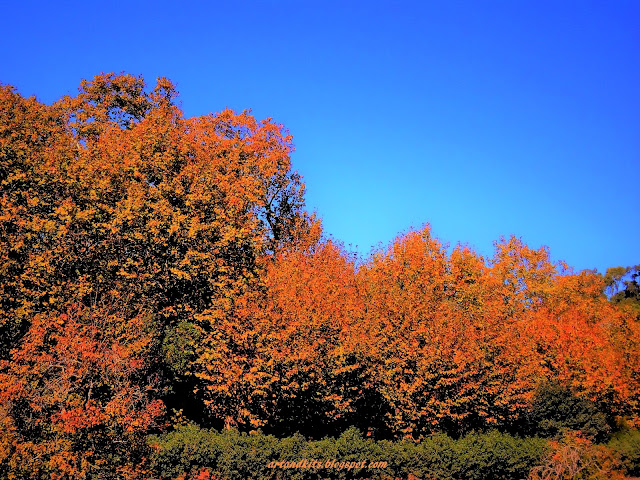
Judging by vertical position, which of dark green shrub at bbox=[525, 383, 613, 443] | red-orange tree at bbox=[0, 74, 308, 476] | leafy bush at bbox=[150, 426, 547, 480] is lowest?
leafy bush at bbox=[150, 426, 547, 480]

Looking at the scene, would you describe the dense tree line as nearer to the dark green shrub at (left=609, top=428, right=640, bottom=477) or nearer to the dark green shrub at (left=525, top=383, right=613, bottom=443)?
the dark green shrub at (left=525, top=383, right=613, bottom=443)

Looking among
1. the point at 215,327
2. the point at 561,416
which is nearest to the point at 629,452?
the point at 561,416

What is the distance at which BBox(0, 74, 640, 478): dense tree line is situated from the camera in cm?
2258

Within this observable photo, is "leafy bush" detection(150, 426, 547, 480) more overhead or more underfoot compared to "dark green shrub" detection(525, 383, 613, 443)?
more underfoot

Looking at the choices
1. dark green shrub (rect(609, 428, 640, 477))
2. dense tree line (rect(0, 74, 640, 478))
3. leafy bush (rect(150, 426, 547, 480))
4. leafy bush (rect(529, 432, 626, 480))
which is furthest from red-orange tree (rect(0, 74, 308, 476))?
dark green shrub (rect(609, 428, 640, 477))

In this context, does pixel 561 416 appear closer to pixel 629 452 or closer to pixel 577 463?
pixel 629 452

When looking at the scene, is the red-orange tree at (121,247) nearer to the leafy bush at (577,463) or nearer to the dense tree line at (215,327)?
the dense tree line at (215,327)

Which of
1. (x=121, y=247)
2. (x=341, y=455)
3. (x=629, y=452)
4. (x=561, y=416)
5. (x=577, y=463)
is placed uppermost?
(x=121, y=247)

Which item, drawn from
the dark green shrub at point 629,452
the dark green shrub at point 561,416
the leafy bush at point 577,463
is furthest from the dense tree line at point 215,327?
the leafy bush at point 577,463

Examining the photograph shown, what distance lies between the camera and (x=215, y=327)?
2528 cm

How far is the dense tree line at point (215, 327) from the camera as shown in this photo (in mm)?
22578

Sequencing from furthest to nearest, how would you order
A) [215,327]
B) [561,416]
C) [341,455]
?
[561,416] → [215,327] → [341,455]

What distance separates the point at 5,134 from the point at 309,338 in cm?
1953

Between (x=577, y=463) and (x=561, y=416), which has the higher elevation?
(x=561, y=416)
